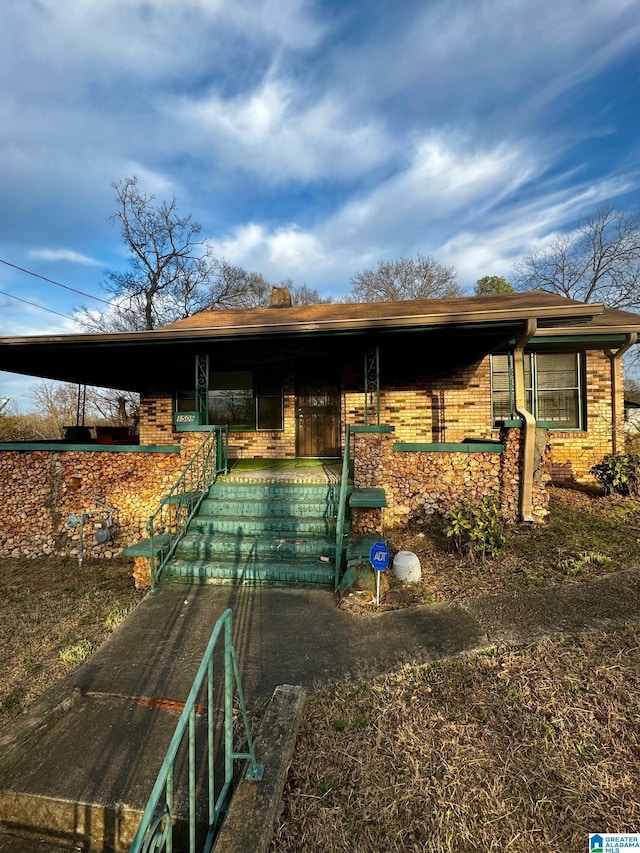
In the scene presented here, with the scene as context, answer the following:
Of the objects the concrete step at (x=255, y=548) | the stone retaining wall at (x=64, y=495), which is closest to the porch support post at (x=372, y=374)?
the concrete step at (x=255, y=548)

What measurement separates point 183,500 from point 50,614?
1936 millimetres

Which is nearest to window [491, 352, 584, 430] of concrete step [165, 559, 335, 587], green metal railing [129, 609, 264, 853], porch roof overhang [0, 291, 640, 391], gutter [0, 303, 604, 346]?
porch roof overhang [0, 291, 640, 391]

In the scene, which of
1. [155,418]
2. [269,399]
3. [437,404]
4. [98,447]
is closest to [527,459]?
[437,404]

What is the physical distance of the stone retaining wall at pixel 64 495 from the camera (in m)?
6.94

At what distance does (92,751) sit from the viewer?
8.15 ft

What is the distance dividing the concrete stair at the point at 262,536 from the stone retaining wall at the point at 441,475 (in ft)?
2.76

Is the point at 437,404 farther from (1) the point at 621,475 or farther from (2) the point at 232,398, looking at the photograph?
(2) the point at 232,398

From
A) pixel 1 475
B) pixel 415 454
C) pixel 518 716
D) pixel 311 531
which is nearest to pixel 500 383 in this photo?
pixel 415 454

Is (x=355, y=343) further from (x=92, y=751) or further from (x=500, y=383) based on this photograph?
(x=92, y=751)

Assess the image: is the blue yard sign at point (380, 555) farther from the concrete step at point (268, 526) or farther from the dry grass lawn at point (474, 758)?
the concrete step at point (268, 526)

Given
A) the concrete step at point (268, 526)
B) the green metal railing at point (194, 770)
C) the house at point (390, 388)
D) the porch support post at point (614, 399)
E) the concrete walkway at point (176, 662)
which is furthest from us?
the porch support post at point (614, 399)

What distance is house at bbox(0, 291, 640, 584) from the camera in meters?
6.42

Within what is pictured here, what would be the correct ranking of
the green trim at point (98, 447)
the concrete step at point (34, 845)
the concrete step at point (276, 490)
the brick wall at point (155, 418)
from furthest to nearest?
the brick wall at point (155, 418) < the green trim at point (98, 447) < the concrete step at point (276, 490) < the concrete step at point (34, 845)

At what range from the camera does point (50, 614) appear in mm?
4695
